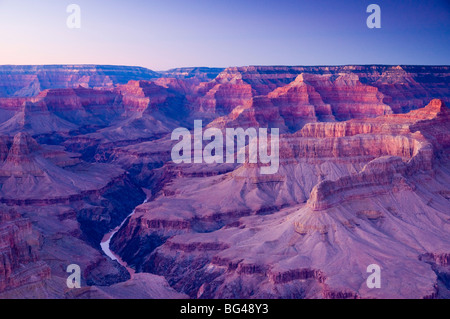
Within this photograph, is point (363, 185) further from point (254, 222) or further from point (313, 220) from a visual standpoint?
point (254, 222)

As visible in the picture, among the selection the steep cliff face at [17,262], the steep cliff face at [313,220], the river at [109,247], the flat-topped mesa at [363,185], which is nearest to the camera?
the steep cliff face at [17,262]

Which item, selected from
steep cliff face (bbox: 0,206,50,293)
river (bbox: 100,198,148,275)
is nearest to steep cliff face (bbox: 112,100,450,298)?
river (bbox: 100,198,148,275)

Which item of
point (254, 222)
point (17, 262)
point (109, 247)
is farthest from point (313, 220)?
point (109, 247)

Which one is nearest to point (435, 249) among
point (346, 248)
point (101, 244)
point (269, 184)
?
point (346, 248)

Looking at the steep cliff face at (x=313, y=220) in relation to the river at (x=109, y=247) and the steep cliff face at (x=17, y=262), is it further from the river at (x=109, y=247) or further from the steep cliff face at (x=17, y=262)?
the steep cliff face at (x=17, y=262)

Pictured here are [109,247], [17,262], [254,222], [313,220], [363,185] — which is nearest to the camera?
[17,262]

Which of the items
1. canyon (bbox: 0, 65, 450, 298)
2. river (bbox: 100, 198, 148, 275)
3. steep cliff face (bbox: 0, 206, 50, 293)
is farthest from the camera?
river (bbox: 100, 198, 148, 275)

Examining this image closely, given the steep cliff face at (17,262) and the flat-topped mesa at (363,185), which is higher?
the flat-topped mesa at (363,185)

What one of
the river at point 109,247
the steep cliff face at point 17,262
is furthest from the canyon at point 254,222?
the river at point 109,247

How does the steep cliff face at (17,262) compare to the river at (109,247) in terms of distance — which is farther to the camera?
the river at (109,247)

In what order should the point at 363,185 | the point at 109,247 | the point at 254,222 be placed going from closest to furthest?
1. the point at 363,185
2. the point at 254,222
3. the point at 109,247

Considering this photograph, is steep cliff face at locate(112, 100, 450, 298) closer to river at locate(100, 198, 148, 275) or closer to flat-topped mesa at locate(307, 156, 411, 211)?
flat-topped mesa at locate(307, 156, 411, 211)
